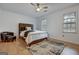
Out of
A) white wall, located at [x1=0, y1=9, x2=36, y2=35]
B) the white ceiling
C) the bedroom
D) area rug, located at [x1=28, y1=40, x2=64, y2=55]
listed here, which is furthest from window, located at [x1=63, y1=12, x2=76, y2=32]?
white wall, located at [x1=0, y1=9, x2=36, y2=35]

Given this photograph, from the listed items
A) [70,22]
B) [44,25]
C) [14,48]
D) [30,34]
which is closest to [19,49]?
[14,48]

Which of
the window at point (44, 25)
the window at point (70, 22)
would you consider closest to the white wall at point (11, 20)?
the window at point (44, 25)

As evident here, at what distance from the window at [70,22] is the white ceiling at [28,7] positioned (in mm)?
181

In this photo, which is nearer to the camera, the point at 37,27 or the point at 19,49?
the point at 19,49

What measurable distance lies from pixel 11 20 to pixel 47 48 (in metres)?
0.86

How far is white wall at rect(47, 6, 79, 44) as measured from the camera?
1.60 m

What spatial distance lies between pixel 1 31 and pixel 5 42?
213mm

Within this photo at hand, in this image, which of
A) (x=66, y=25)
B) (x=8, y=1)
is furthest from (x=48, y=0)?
(x=8, y=1)

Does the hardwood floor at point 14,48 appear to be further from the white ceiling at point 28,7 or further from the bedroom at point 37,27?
the white ceiling at point 28,7

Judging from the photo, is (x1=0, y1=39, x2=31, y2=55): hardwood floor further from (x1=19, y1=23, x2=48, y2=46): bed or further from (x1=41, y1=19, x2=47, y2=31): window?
(x1=41, y1=19, x2=47, y2=31): window

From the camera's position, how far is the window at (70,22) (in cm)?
162

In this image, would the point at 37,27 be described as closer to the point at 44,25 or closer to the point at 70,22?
the point at 44,25

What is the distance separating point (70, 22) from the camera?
1.66 m

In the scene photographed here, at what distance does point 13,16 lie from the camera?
5.63 feet
